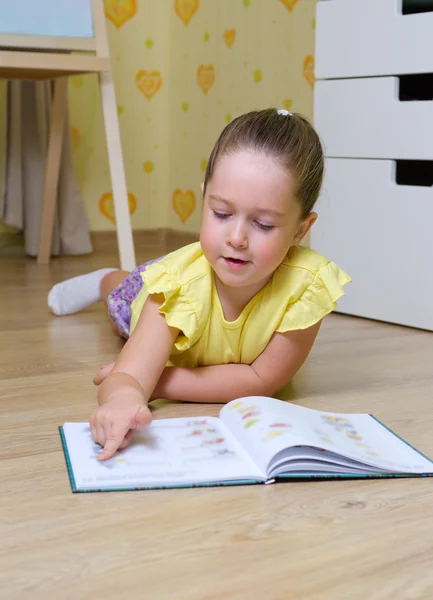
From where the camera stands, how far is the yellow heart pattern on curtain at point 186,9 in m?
2.50

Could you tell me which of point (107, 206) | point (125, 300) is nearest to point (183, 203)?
point (107, 206)

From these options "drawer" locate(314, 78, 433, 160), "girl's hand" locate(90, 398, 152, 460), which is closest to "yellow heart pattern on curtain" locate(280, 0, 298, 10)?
"drawer" locate(314, 78, 433, 160)

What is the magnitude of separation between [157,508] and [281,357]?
1.26ft

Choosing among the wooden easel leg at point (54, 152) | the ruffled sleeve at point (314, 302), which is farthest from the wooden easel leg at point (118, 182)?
the ruffled sleeve at point (314, 302)

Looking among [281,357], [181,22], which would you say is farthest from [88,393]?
[181,22]

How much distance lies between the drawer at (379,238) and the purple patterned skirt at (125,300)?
507mm

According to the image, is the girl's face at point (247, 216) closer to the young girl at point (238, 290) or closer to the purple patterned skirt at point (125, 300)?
the young girl at point (238, 290)

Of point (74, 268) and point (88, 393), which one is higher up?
point (88, 393)

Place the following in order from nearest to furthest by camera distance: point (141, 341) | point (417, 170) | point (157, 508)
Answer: point (157, 508) → point (141, 341) → point (417, 170)

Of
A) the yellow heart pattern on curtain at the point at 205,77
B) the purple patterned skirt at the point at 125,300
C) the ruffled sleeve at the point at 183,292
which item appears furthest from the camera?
the yellow heart pattern on curtain at the point at 205,77

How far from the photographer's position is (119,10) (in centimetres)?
252

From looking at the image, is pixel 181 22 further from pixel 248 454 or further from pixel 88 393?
pixel 248 454

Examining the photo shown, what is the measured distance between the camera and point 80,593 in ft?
1.97

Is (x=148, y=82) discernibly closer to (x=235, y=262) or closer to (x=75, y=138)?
(x=75, y=138)
